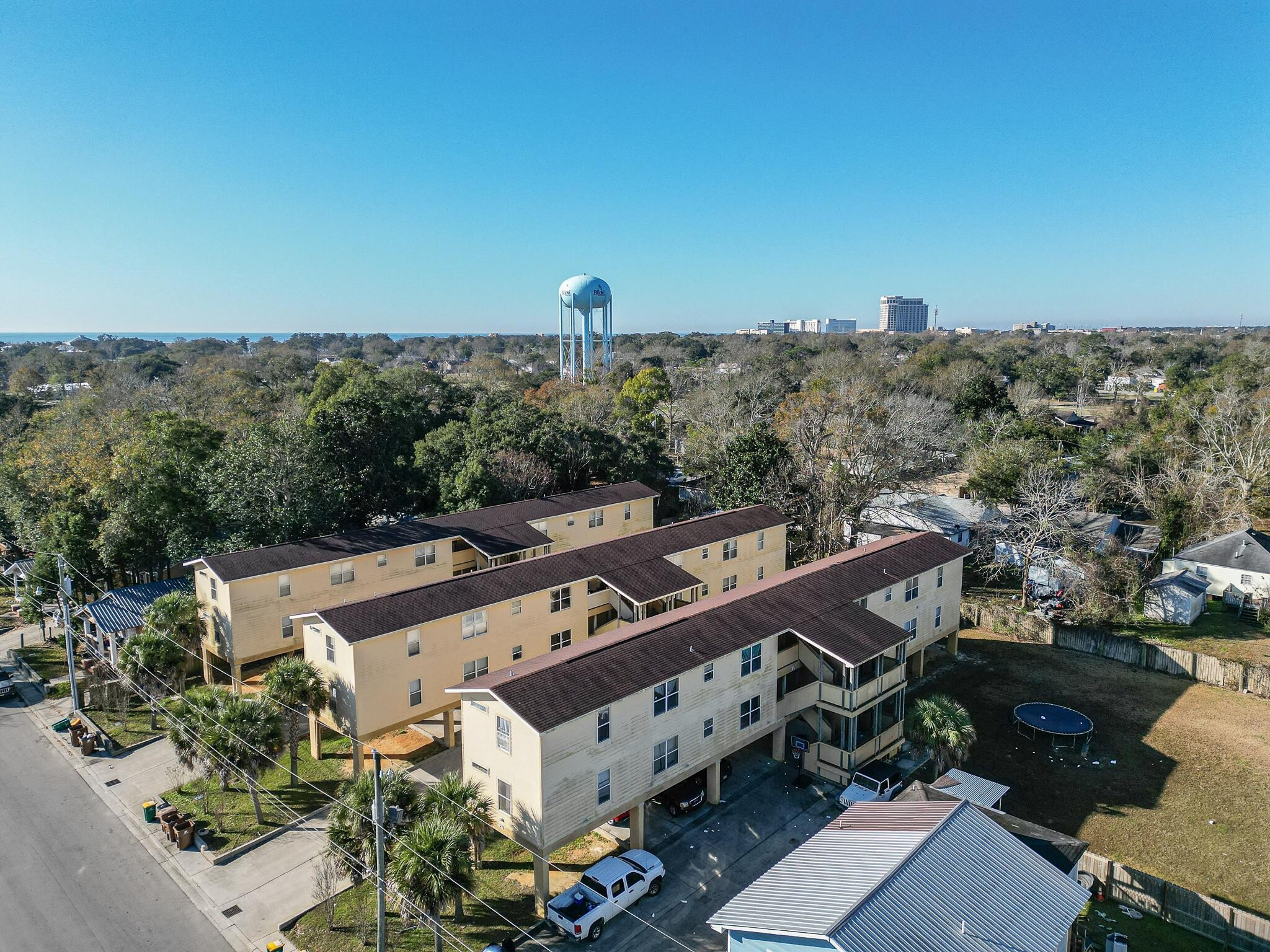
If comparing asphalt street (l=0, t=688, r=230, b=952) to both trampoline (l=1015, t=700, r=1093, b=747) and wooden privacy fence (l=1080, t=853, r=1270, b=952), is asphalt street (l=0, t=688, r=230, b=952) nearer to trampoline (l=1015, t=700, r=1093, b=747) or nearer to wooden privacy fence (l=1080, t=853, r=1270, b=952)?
wooden privacy fence (l=1080, t=853, r=1270, b=952)

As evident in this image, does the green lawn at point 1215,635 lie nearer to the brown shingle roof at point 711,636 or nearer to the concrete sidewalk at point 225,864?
the brown shingle roof at point 711,636

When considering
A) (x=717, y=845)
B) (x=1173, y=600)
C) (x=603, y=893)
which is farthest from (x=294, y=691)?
(x=1173, y=600)

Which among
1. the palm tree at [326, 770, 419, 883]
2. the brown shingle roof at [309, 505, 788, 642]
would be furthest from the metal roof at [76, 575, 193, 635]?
the palm tree at [326, 770, 419, 883]

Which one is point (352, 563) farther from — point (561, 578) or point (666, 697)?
point (666, 697)

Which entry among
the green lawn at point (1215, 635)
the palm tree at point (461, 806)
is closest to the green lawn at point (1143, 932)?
the palm tree at point (461, 806)

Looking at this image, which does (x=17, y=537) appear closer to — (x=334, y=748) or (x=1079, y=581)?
→ (x=334, y=748)

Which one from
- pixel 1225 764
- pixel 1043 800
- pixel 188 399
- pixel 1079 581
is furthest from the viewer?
pixel 188 399

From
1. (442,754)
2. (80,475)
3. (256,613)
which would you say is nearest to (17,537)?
(80,475)
